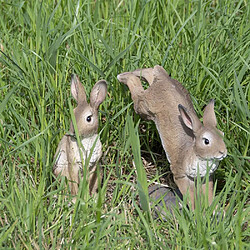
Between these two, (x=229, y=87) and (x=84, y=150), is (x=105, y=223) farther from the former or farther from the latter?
(x=229, y=87)

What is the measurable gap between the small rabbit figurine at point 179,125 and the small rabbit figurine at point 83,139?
1.44 feet

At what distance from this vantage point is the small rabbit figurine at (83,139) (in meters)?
3.58

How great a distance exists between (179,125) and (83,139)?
669 millimetres

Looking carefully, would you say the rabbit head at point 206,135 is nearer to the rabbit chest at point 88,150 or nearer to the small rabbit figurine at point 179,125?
the small rabbit figurine at point 179,125

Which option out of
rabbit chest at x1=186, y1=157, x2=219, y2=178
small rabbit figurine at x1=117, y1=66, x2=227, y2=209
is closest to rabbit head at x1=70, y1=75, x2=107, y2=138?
small rabbit figurine at x1=117, y1=66, x2=227, y2=209

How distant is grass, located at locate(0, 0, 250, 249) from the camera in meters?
3.30

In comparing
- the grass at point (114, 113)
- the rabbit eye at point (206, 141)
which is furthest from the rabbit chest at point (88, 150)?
the rabbit eye at point (206, 141)

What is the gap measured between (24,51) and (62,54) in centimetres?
29

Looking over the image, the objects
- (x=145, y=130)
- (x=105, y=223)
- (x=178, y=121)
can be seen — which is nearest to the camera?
(x=105, y=223)

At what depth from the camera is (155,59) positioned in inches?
170

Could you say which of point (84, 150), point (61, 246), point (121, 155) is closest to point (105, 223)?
point (61, 246)

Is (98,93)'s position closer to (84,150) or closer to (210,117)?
(84,150)

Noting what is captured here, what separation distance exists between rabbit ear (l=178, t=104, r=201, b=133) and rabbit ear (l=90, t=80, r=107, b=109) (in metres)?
0.51

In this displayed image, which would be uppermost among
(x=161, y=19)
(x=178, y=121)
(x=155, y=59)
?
(x=161, y=19)
